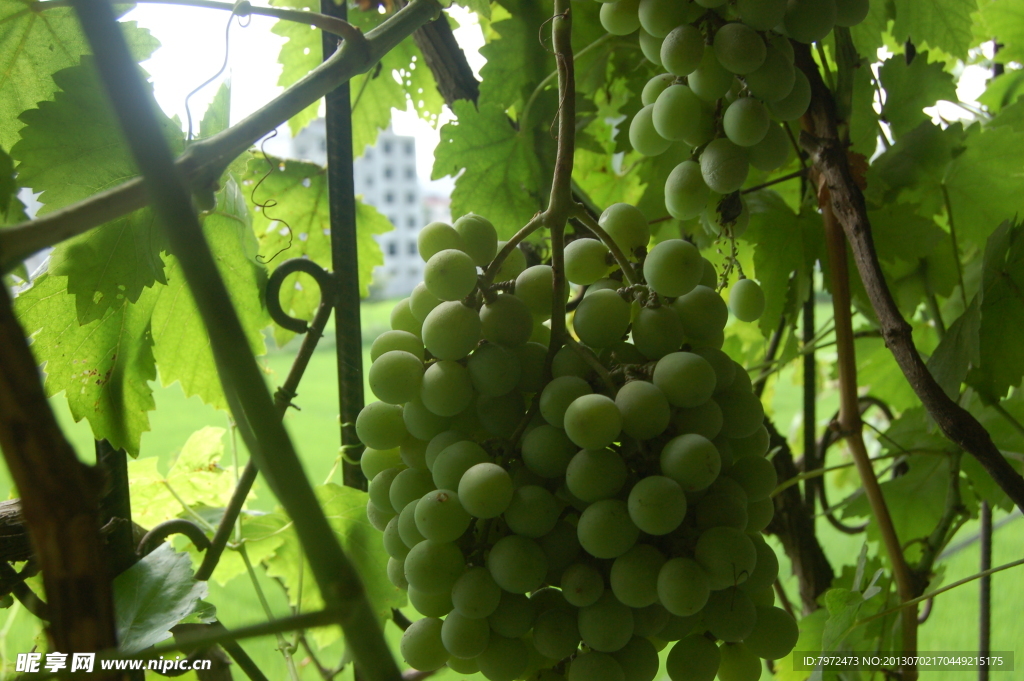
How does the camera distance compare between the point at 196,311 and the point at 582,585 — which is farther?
the point at 196,311

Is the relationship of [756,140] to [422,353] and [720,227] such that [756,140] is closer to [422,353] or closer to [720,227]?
[720,227]

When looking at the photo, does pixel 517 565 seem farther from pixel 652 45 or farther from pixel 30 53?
pixel 30 53

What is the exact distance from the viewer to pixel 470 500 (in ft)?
0.89

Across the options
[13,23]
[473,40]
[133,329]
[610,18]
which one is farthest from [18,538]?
[473,40]

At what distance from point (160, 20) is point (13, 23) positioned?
7 centimetres

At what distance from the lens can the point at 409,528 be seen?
0.30 meters

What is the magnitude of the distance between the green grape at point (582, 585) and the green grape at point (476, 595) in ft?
0.09

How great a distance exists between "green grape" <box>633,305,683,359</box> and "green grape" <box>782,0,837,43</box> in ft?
0.50

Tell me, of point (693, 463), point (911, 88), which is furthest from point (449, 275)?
point (911, 88)

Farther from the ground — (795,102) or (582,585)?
(795,102)

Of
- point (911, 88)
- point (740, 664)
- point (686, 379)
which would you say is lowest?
point (740, 664)

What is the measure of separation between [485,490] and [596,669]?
3.2 inches

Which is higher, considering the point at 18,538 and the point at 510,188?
the point at 510,188

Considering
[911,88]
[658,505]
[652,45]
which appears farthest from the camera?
[911,88]
